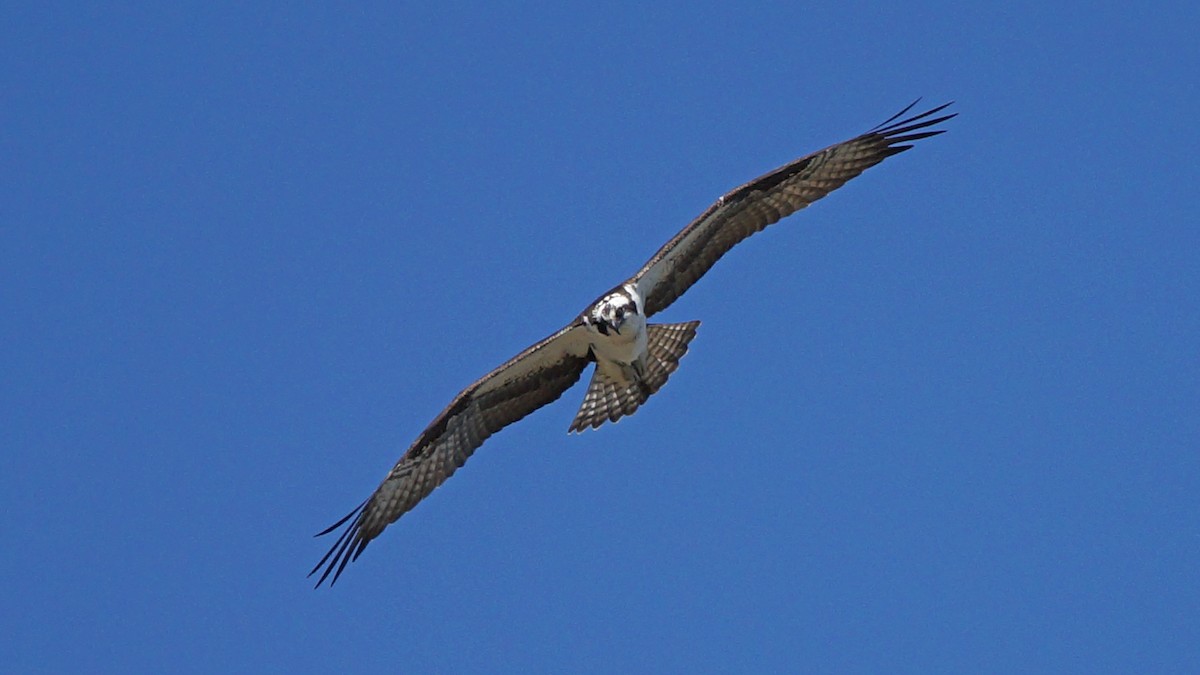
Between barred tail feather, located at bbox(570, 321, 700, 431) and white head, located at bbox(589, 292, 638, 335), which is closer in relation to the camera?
white head, located at bbox(589, 292, 638, 335)

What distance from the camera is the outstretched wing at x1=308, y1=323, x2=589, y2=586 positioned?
20922mm

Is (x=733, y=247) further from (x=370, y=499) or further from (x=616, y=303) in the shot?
(x=370, y=499)

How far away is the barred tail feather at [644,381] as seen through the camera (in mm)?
21281

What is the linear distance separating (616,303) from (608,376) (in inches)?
48.4

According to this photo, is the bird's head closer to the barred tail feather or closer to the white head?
the white head

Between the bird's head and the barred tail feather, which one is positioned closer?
the bird's head

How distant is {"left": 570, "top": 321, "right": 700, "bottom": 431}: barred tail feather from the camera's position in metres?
21.3

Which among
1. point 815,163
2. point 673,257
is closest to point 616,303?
point 673,257

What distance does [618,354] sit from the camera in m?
20.8

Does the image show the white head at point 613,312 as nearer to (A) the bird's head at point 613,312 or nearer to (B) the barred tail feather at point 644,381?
(A) the bird's head at point 613,312

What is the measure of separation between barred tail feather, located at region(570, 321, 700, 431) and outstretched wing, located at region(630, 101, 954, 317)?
1.11 ft

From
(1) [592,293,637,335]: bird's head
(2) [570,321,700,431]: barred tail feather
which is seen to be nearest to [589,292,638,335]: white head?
(1) [592,293,637,335]: bird's head

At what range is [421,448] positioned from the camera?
21.1m

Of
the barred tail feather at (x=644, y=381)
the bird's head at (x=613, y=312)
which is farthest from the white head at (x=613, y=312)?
the barred tail feather at (x=644, y=381)
